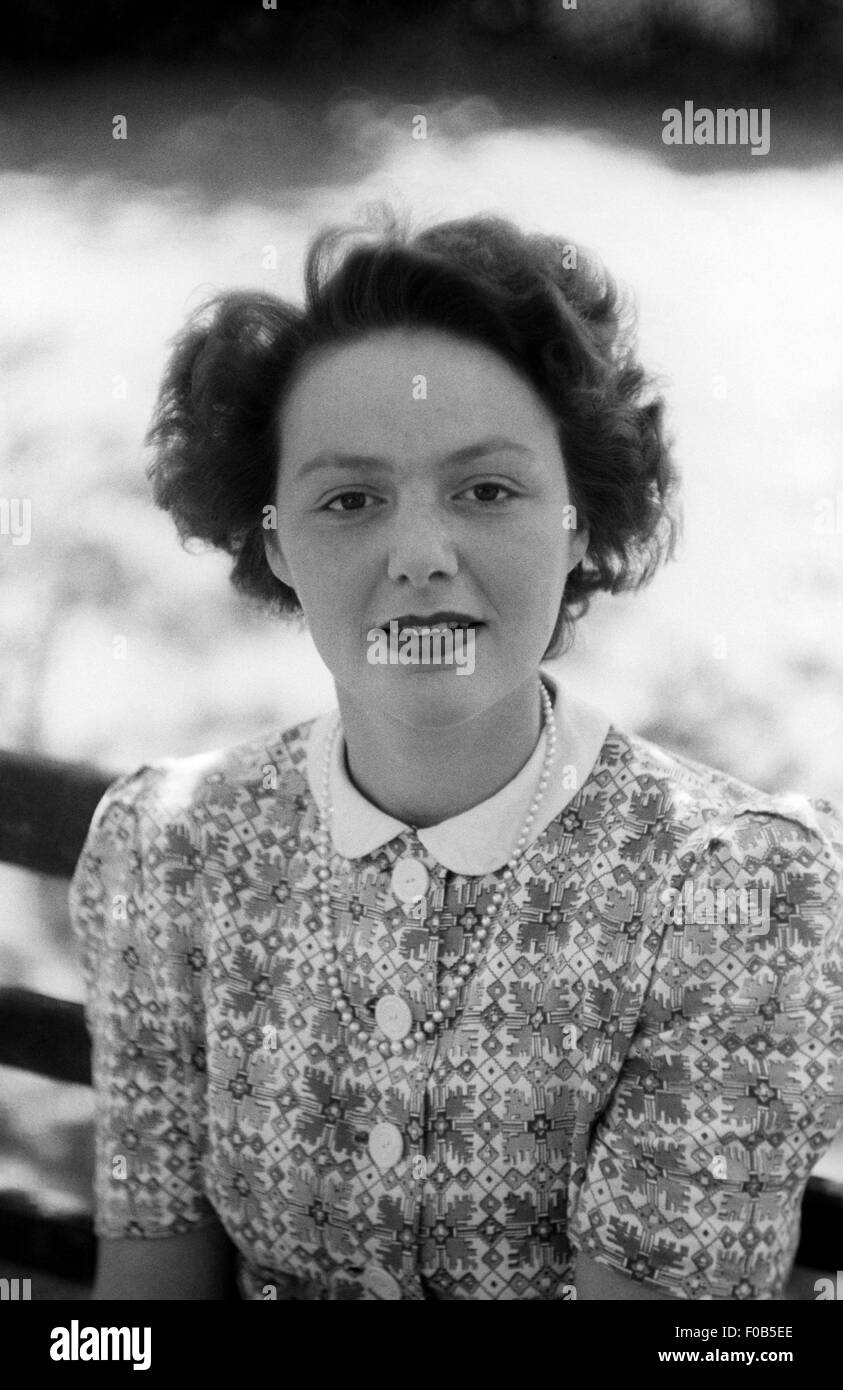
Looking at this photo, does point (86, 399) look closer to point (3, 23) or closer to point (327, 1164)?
point (3, 23)

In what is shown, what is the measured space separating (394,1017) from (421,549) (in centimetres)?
45

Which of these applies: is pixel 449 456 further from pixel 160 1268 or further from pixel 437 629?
pixel 160 1268

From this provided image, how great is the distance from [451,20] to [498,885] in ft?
3.08

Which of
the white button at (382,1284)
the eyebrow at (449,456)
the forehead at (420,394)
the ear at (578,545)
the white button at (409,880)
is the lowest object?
the white button at (382,1284)

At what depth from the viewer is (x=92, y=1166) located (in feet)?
5.84

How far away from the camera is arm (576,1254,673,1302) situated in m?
1.27

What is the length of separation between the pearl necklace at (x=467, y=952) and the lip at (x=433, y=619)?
0.18 meters

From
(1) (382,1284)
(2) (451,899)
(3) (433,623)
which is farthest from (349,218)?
(1) (382,1284)

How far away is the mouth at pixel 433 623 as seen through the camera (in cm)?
128

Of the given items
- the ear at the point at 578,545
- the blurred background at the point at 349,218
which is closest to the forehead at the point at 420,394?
the ear at the point at 578,545

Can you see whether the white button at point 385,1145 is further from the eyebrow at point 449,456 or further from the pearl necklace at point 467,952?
the eyebrow at point 449,456

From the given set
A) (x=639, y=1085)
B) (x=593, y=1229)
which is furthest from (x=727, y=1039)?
(x=593, y=1229)

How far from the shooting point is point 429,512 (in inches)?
50.4
